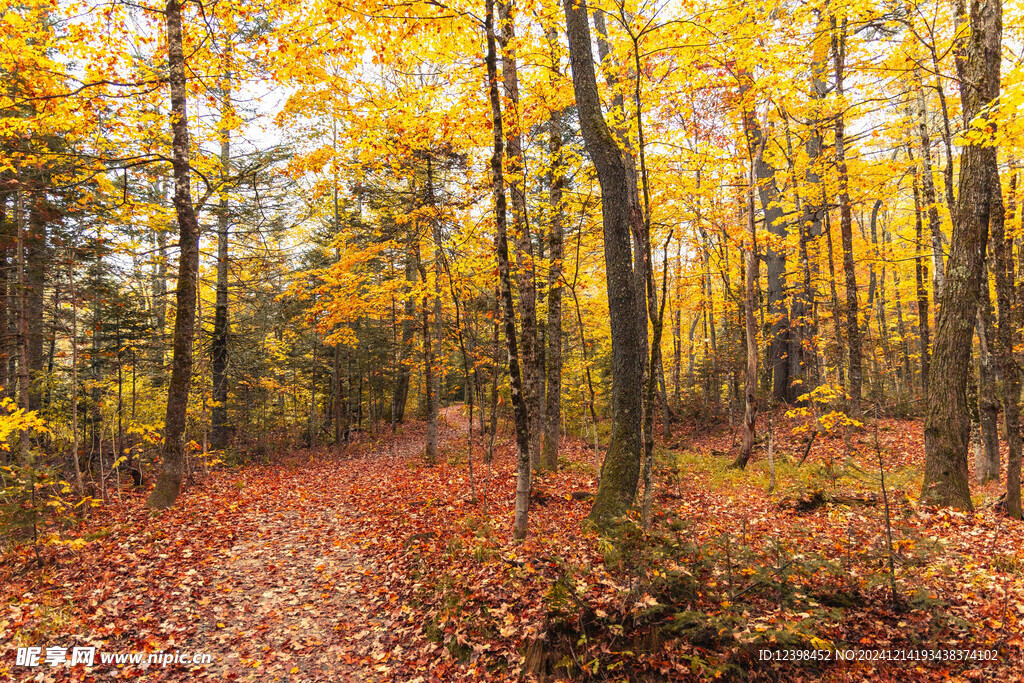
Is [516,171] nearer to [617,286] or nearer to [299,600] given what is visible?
[617,286]

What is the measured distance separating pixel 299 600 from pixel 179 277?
685cm

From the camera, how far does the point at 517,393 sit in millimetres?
6527

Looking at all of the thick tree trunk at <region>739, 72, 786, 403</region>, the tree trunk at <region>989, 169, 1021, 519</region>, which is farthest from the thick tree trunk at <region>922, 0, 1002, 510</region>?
the thick tree trunk at <region>739, 72, 786, 403</region>

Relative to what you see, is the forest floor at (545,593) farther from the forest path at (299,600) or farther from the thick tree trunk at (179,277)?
the thick tree trunk at (179,277)

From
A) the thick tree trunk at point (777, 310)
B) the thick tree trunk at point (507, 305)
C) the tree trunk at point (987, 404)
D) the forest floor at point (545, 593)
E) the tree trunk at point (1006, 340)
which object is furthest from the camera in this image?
the thick tree trunk at point (777, 310)

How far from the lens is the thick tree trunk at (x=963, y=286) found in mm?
6578

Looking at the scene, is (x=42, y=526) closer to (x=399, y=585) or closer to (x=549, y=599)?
(x=399, y=585)

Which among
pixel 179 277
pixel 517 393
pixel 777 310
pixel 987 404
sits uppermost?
pixel 179 277

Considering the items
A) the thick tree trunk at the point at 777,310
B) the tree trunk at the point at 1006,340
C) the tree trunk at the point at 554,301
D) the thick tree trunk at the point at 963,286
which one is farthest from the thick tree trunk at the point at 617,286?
the thick tree trunk at the point at 777,310

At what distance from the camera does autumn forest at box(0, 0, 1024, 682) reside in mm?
4637

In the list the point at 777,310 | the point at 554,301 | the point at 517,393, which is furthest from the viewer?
the point at 777,310

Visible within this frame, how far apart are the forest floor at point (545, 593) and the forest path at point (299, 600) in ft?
0.10

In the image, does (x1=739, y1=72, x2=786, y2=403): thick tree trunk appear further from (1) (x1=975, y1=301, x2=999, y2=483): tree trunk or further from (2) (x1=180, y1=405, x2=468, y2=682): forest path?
(2) (x1=180, y1=405, x2=468, y2=682): forest path

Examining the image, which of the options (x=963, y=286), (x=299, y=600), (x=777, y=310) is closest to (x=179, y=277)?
(x=299, y=600)
